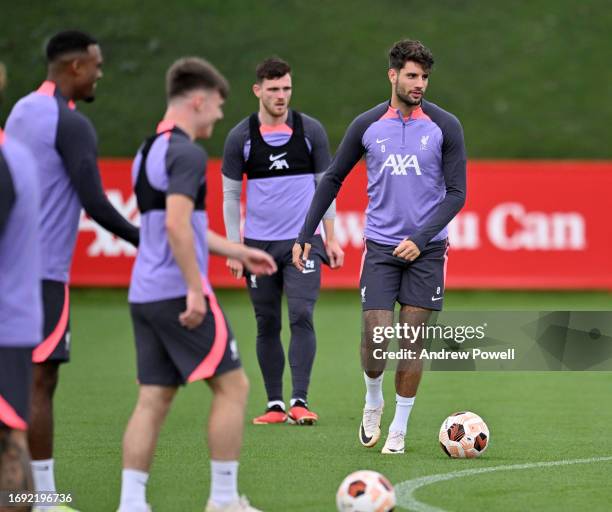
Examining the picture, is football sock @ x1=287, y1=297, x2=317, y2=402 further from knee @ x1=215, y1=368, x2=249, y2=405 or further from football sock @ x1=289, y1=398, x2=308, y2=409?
knee @ x1=215, y1=368, x2=249, y2=405

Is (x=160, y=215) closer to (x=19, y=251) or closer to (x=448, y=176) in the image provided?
(x=19, y=251)

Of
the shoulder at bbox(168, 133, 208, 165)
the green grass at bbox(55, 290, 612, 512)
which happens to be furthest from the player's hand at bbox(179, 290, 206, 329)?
the green grass at bbox(55, 290, 612, 512)

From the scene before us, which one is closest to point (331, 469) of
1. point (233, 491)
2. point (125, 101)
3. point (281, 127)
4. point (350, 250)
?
point (233, 491)

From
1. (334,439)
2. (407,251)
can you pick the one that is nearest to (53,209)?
(407,251)

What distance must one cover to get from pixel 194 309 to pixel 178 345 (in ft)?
0.75

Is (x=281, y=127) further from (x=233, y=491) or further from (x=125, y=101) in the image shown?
(x=125, y=101)

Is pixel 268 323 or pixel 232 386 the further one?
pixel 268 323

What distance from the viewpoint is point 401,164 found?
28.9 feet

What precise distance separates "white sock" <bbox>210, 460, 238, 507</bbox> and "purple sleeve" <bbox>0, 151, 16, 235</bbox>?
1752 mm

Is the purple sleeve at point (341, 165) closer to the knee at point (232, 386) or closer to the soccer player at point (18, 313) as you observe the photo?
the knee at point (232, 386)

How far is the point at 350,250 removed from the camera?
20312 millimetres

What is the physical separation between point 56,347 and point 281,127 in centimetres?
435

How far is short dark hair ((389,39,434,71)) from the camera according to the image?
860 centimetres

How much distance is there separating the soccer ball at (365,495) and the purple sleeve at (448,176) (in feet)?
8.09
